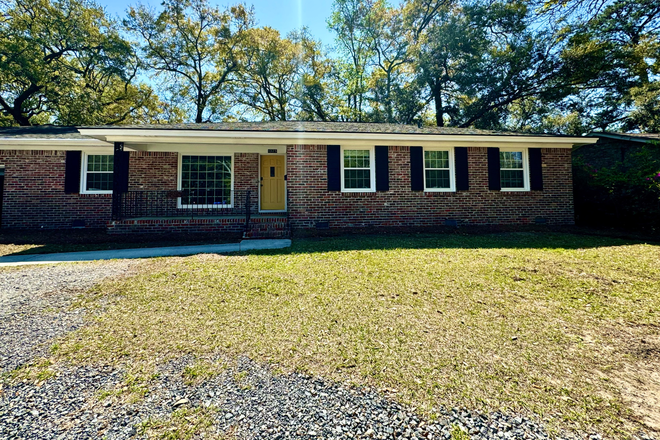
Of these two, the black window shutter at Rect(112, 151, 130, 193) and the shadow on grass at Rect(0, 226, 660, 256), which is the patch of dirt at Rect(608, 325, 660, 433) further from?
the black window shutter at Rect(112, 151, 130, 193)

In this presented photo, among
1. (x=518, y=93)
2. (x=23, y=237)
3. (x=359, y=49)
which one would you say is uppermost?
(x=359, y=49)

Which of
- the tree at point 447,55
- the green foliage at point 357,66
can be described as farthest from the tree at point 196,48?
the tree at point 447,55

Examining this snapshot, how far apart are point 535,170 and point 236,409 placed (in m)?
11.4

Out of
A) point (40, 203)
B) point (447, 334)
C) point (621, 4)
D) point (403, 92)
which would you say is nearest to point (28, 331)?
point (447, 334)

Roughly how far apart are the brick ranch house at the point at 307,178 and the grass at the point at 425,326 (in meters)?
4.28

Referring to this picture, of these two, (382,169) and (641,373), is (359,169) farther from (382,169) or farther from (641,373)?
(641,373)

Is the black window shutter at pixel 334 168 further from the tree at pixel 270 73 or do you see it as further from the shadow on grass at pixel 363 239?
the tree at pixel 270 73

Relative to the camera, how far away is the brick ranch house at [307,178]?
9.18m

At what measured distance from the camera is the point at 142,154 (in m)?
10.1

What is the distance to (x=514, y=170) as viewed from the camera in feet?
33.7

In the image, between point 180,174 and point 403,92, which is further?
point 403,92

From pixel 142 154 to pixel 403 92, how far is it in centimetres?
1734

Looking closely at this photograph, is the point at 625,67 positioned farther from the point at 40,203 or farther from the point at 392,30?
the point at 40,203

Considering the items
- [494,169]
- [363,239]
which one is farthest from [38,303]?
[494,169]
